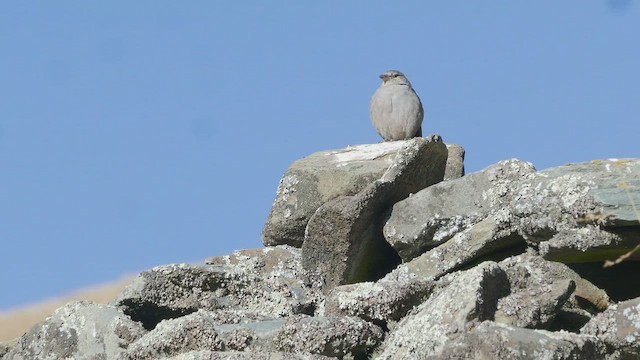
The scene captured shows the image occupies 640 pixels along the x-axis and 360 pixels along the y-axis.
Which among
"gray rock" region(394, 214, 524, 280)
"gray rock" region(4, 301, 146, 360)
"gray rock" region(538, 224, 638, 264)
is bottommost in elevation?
"gray rock" region(538, 224, 638, 264)

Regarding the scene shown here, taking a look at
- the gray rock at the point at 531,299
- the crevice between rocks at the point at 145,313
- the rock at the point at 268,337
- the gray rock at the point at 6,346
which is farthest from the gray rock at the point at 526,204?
the gray rock at the point at 6,346

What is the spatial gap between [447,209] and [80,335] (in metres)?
3.86

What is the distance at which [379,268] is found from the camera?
1248cm

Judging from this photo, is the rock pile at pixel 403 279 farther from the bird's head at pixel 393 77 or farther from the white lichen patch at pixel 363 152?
the bird's head at pixel 393 77

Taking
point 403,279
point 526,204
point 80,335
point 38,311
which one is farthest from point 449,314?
point 38,311

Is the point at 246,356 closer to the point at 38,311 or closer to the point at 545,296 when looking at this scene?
the point at 545,296

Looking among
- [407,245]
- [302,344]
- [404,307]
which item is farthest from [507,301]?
[407,245]

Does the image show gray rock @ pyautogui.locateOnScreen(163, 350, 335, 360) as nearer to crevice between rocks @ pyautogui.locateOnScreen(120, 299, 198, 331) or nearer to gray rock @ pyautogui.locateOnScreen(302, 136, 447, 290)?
crevice between rocks @ pyautogui.locateOnScreen(120, 299, 198, 331)

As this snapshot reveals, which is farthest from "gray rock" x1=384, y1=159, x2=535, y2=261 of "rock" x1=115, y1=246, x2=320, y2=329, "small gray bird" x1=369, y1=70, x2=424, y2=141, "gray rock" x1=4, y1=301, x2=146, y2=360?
"small gray bird" x1=369, y1=70, x2=424, y2=141

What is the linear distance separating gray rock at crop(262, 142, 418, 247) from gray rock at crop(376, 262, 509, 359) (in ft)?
12.4

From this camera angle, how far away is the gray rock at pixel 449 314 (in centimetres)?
885

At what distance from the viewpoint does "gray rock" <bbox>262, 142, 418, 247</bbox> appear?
13.2 m

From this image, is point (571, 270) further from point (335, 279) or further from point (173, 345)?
point (173, 345)

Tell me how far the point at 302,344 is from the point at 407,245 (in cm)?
266
